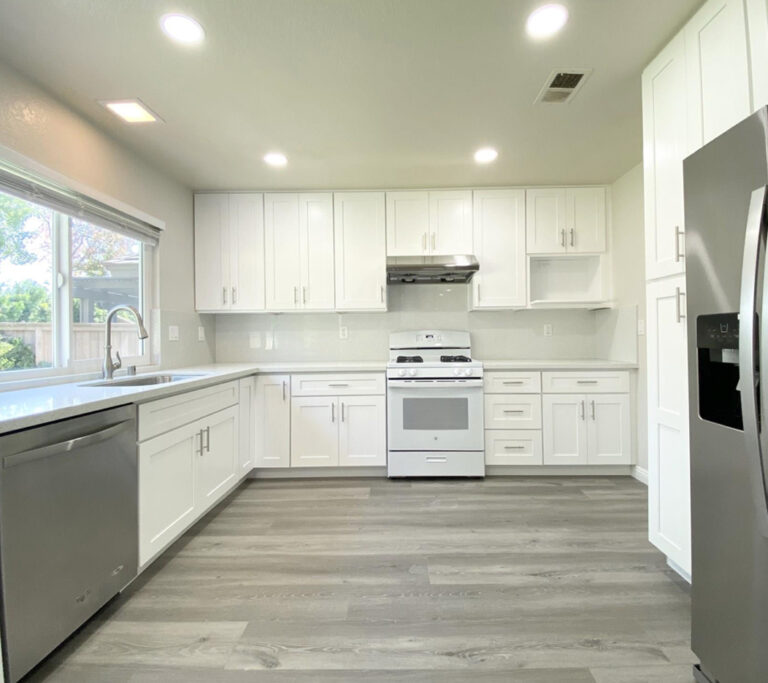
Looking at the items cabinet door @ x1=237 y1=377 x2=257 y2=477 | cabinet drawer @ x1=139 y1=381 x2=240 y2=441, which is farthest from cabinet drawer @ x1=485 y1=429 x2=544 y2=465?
cabinet drawer @ x1=139 y1=381 x2=240 y2=441

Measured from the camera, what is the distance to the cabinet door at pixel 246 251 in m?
3.26

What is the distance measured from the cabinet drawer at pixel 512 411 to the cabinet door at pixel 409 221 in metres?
1.37

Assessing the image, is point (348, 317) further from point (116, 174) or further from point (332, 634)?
point (332, 634)

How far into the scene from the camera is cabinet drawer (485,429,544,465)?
2998 mm

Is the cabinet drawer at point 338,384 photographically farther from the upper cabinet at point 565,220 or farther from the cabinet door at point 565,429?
the upper cabinet at point 565,220

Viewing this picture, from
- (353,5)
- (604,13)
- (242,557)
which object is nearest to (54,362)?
(242,557)

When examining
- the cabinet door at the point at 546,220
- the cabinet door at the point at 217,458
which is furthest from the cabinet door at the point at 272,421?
the cabinet door at the point at 546,220

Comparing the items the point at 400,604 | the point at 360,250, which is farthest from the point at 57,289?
the point at 400,604

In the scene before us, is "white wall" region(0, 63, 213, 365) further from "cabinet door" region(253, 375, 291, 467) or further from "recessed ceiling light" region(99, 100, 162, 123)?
"cabinet door" region(253, 375, 291, 467)

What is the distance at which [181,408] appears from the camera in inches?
78.5

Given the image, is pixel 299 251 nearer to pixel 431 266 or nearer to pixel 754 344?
pixel 431 266

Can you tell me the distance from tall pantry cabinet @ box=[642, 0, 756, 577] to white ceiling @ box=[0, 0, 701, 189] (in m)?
0.16

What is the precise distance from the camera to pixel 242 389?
2.82m

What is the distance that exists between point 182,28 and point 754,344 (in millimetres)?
2205
